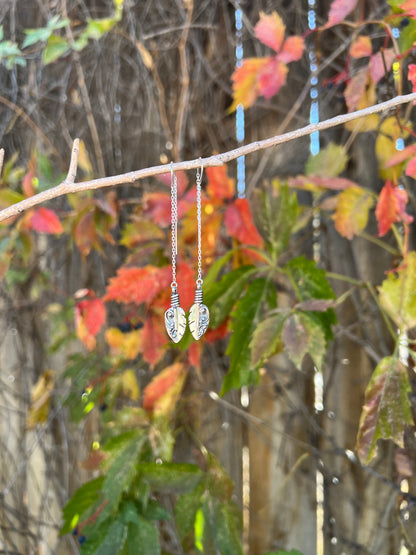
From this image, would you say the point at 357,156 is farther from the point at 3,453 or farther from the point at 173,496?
the point at 3,453

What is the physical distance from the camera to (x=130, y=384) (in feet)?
4.21

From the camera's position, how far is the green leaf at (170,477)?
1.04 meters

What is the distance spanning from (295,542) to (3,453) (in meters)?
0.90

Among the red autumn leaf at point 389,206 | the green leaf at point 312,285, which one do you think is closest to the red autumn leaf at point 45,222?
the green leaf at point 312,285

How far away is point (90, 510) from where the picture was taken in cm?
107

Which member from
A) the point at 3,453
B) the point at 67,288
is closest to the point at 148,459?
the point at 67,288

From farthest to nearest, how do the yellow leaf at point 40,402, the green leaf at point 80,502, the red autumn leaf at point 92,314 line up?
the yellow leaf at point 40,402, the red autumn leaf at point 92,314, the green leaf at point 80,502

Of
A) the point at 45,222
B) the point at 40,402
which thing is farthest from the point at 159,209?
the point at 40,402

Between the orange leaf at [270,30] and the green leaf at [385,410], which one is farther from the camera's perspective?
the orange leaf at [270,30]

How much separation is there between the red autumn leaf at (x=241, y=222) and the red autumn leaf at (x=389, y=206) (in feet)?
0.73

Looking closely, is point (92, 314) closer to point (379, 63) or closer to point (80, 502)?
point (80, 502)

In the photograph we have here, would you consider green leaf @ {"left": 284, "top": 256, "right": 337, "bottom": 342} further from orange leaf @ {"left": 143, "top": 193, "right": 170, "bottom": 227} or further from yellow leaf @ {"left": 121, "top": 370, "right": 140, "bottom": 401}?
yellow leaf @ {"left": 121, "top": 370, "right": 140, "bottom": 401}

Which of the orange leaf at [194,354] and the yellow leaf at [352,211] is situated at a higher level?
the yellow leaf at [352,211]

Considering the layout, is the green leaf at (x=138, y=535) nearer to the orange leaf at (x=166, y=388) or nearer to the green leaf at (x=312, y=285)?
the orange leaf at (x=166, y=388)
